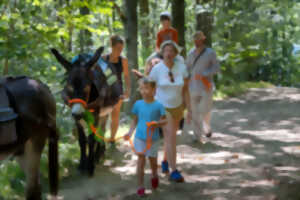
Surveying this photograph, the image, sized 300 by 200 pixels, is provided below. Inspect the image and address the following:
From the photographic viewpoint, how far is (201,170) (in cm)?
771

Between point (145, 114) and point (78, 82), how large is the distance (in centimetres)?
113

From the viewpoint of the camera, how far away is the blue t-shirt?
20.7 feet

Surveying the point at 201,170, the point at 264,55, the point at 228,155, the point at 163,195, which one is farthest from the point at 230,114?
the point at 264,55

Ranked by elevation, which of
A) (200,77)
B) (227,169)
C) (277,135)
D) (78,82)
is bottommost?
(277,135)

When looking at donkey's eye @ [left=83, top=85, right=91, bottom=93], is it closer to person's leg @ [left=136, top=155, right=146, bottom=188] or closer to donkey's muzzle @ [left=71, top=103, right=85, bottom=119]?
donkey's muzzle @ [left=71, top=103, right=85, bottom=119]

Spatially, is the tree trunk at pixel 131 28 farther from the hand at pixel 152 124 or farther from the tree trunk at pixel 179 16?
the hand at pixel 152 124

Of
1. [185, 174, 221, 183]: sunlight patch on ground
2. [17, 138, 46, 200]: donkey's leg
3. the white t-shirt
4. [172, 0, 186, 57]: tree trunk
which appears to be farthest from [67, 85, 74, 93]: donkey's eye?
[172, 0, 186, 57]: tree trunk

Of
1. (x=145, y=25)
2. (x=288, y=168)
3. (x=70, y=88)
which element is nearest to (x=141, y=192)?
(x=70, y=88)

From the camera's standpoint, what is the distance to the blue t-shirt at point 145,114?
6.31m

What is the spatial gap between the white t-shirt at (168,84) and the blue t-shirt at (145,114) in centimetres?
84

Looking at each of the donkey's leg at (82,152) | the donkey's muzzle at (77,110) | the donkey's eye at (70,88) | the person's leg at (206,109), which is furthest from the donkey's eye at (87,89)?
the person's leg at (206,109)

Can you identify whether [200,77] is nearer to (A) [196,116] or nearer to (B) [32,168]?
(A) [196,116]

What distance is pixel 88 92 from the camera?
6730 mm

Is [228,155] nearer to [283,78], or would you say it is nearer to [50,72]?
[50,72]
